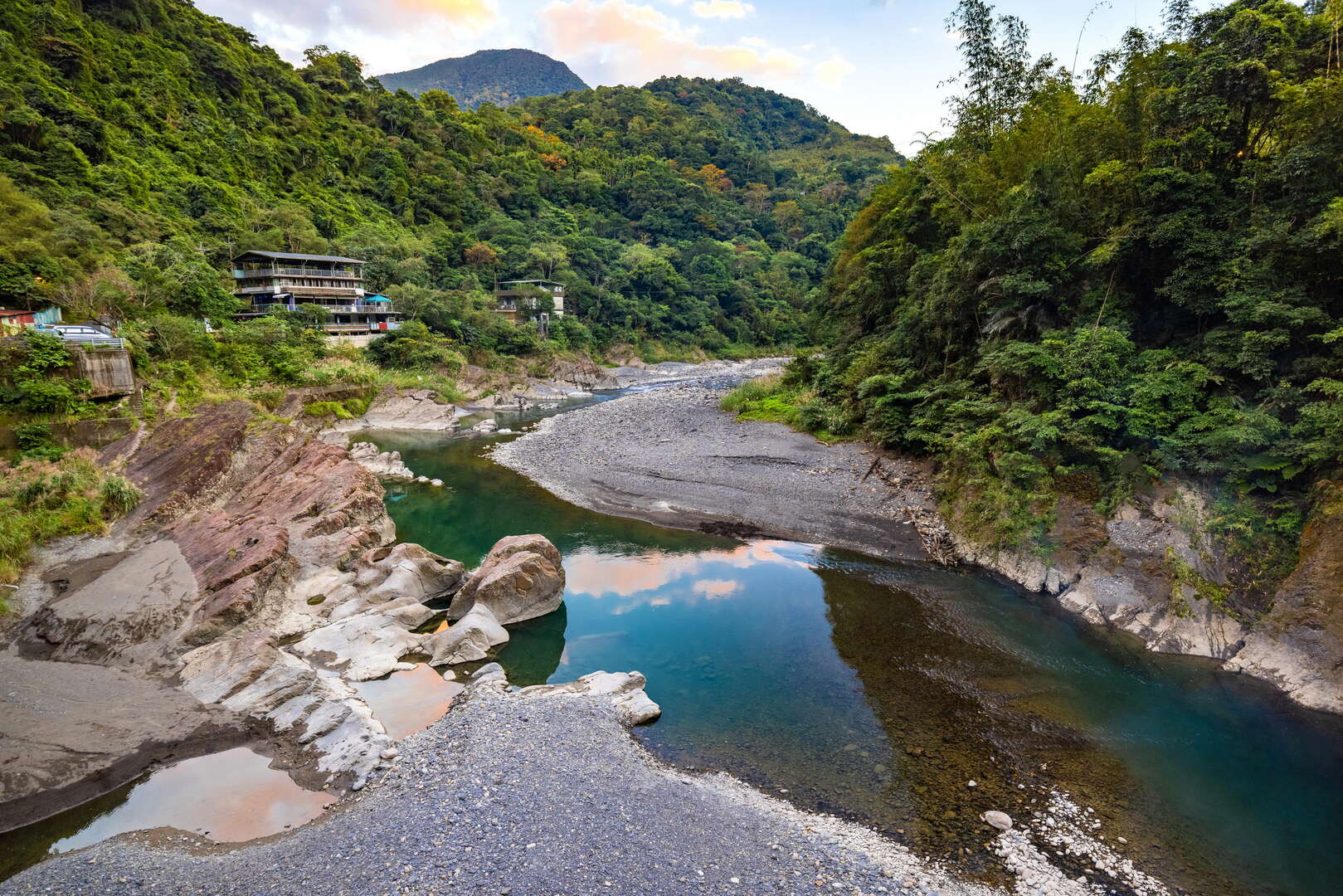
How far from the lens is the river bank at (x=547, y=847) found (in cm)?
689

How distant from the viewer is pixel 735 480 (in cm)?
2444

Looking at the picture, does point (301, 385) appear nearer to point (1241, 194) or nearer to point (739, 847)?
point (739, 847)

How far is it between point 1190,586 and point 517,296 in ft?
212

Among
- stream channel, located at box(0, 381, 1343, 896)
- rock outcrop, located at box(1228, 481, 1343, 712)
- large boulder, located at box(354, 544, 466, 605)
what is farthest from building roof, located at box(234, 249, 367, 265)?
rock outcrop, located at box(1228, 481, 1343, 712)

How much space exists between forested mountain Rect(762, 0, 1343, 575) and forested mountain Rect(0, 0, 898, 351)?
3761 cm

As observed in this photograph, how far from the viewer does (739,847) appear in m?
7.60

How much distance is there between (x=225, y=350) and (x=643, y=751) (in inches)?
1369

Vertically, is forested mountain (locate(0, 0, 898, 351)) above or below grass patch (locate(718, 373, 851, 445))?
above

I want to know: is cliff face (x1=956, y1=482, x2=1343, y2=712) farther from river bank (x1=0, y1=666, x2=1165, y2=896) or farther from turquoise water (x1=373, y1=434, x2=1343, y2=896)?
river bank (x1=0, y1=666, x2=1165, y2=896)

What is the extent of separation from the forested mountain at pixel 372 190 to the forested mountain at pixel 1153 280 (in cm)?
3761

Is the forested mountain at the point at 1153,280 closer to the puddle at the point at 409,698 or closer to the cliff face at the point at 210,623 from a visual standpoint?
the puddle at the point at 409,698

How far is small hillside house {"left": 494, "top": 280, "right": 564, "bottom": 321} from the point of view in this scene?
66369mm

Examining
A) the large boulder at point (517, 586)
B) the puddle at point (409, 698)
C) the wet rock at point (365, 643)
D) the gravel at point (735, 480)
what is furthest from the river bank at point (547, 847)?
the gravel at point (735, 480)

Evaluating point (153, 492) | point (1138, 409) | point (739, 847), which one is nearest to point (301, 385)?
point (153, 492)
